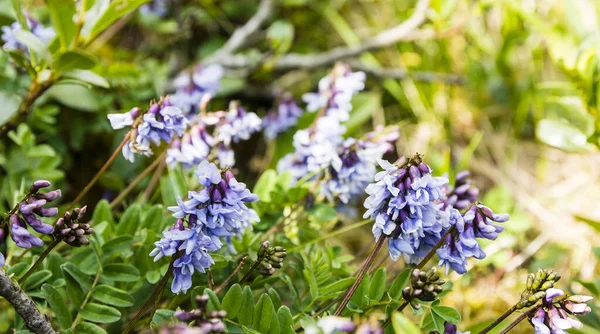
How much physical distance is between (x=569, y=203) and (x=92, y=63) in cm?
202

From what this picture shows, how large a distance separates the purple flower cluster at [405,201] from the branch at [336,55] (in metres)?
1.32

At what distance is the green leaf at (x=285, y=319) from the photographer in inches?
43.9

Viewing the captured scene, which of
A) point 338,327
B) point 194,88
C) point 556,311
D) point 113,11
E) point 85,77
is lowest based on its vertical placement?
point 556,311

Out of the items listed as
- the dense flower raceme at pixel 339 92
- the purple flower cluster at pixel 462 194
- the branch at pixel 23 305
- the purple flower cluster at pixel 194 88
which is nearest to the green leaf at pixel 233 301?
the branch at pixel 23 305

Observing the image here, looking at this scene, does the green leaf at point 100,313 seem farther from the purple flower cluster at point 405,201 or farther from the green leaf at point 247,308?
the purple flower cluster at point 405,201

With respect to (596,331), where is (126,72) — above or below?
above

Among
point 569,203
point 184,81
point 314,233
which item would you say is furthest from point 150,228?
point 569,203

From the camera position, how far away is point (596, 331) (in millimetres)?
1590

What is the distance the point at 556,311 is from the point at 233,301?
0.63 meters

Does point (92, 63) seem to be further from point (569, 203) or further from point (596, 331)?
point (569, 203)

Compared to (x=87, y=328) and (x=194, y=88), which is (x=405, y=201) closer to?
(x=87, y=328)

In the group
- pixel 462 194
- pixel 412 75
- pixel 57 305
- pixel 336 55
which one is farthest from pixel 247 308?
pixel 412 75

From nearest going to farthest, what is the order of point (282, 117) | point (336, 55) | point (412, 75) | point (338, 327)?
1. point (338, 327)
2. point (282, 117)
3. point (336, 55)
4. point (412, 75)

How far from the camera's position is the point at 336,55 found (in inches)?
97.0
